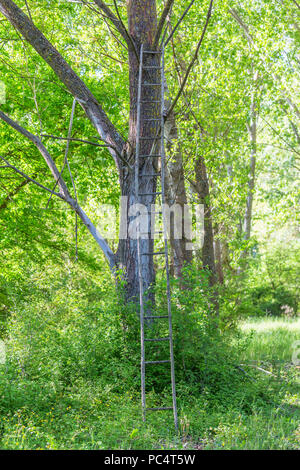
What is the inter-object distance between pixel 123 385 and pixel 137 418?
811 mm

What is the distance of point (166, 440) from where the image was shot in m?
4.25

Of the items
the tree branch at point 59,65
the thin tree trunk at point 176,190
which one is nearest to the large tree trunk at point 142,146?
the tree branch at point 59,65

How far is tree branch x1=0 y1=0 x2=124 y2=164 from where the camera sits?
20.2 ft

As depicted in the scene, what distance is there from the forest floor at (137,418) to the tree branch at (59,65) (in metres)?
3.18

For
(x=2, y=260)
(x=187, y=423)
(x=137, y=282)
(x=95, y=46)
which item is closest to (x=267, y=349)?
(x=137, y=282)

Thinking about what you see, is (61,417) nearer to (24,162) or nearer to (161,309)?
(161,309)

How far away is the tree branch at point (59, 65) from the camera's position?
20.2ft

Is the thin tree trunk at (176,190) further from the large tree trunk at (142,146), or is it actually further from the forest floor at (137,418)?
the forest floor at (137,418)

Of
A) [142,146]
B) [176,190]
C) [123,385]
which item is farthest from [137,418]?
[176,190]

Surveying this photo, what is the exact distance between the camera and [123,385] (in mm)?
5387

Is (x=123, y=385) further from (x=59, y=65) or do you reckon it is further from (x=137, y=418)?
(x=59, y=65)

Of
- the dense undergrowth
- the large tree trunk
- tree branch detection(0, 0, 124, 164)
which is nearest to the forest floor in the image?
the dense undergrowth

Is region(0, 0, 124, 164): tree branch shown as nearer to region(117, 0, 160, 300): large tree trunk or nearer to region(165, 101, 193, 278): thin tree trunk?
region(117, 0, 160, 300): large tree trunk

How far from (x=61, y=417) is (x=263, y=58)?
8398 mm
